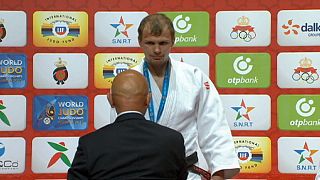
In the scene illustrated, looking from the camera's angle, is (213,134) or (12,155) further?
(12,155)

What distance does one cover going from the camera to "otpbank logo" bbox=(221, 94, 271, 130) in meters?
3.50

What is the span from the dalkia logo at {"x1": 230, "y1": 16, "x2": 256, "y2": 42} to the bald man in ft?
5.93

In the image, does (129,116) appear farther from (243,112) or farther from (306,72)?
(306,72)

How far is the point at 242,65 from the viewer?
3.49 m

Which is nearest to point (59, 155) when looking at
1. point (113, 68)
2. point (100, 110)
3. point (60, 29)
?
point (100, 110)

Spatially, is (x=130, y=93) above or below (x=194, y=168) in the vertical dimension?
above

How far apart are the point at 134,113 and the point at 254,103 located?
6.02 feet

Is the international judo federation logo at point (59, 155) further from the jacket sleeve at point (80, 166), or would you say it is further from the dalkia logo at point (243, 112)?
the jacket sleeve at point (80, 166)

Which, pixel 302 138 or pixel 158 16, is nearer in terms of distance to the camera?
pixel 158 16

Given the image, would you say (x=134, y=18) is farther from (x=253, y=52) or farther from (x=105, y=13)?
(x=253, y=52)

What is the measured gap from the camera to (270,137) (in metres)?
3.51

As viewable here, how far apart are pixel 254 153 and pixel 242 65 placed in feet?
1.63

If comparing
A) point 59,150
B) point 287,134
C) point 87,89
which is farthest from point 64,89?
point 287,134

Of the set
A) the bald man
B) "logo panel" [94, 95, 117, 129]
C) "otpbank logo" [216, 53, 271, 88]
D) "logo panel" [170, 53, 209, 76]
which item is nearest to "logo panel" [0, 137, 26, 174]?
"logo panel" [94, 95, 117, 129]
